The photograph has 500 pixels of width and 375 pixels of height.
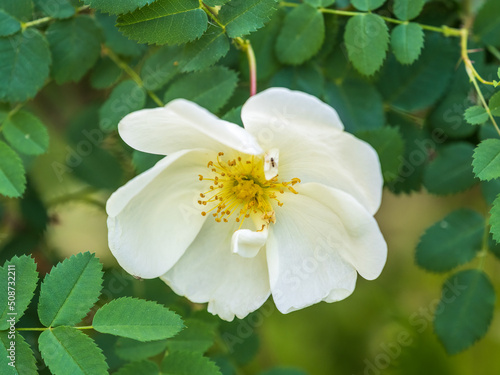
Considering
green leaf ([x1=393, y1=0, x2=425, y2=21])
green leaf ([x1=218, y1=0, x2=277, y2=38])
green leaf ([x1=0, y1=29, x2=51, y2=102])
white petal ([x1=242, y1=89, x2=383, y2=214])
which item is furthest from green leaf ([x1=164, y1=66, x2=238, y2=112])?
green leaf ([x1=393, y1=0, x2=425, y2=21])

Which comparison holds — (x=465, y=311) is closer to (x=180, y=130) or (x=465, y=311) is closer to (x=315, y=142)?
(x=315, y=142)

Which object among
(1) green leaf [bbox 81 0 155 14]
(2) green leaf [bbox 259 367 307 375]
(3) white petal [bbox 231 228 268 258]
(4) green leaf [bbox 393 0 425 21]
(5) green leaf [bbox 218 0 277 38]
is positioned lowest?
(2) green leaf [bbox 259 367 307 375]

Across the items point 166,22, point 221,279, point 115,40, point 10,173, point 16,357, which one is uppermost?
point 166,22

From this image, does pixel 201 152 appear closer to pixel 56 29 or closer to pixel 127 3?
pixel 127 3

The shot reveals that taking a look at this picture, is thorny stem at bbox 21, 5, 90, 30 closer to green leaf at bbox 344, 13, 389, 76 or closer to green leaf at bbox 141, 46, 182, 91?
green leaf at bbox 141, 46, 182, 91

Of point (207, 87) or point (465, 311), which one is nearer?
point (207, 87)

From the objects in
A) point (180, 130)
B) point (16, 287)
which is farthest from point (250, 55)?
point (16, 287)

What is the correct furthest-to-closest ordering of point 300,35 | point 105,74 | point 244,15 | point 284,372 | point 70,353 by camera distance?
1. point 284,372
2. point 105,74
3. point 300,35
4. point 244,15
5. point 70,353
